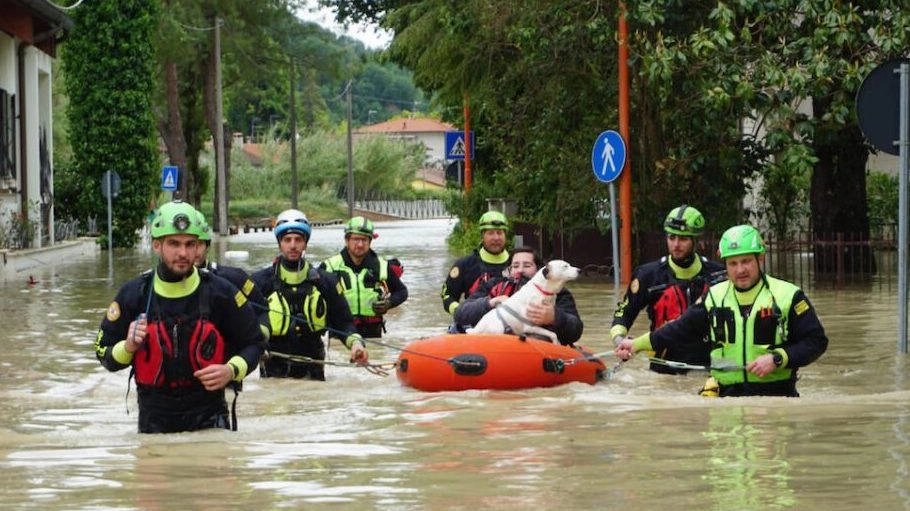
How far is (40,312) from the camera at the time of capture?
22.9 meters

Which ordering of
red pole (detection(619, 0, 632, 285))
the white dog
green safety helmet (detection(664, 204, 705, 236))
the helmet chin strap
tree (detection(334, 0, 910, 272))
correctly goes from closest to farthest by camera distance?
the white dog < green safety helmet (detection(664, 204, 705, 236)) < the helmet chin strap < tree (detection(334, 0, 910, 272)) < red pole (detection(619, 0, 632, 285))

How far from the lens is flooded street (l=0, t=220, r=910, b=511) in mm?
7824

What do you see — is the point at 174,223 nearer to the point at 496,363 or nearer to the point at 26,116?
the point at 496,363

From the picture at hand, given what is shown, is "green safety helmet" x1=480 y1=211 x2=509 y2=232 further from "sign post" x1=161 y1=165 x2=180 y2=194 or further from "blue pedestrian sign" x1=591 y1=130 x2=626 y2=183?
"sign post" x1=161 y1=165 x2=180 y2=194

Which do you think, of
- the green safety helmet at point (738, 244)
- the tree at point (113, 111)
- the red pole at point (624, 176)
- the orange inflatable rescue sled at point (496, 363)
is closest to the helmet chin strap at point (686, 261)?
the orange inflatable rescue sled at point (496, 363)

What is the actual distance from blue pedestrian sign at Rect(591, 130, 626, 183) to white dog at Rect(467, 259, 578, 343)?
277 inches

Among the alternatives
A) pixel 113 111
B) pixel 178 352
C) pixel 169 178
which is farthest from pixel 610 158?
pixel 169 178

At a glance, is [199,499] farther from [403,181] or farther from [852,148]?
[403,181]

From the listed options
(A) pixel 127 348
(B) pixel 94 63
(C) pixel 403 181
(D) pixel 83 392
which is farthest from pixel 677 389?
(C) pixel 403 181

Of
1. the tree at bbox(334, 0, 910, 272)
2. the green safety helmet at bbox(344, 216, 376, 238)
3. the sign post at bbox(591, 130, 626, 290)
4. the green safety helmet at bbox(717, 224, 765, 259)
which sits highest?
the tree at bbox(334, 0, 910, 272)

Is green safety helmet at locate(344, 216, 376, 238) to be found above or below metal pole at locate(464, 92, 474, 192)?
below

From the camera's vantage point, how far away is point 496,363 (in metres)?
12.7

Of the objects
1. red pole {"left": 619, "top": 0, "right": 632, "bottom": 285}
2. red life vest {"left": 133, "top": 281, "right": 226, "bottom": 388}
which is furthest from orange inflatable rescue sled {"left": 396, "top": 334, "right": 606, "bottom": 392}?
red pole {"left": 619, "top": 0, "right": 632, "bottom": 285}

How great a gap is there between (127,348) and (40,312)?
14.8 m
